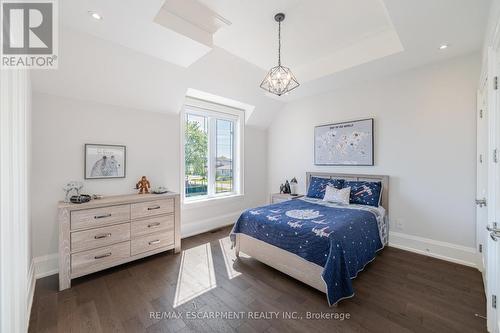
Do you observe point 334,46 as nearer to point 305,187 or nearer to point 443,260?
point 305,187

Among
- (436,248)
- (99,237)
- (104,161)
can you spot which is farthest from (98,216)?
(436,248)

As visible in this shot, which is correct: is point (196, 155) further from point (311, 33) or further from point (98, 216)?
point (311, 33)

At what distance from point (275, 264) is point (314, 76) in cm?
284

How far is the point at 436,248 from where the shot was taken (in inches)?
110

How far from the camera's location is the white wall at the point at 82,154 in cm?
236

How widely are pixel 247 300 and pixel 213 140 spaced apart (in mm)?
2836

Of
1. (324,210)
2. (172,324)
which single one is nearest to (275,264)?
(324,210)

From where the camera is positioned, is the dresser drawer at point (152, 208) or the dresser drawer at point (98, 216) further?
the dresser drawer at point (152, 208)

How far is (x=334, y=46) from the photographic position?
2875 millimetres

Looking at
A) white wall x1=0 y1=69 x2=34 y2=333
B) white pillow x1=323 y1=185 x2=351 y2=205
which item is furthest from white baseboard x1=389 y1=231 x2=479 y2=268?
white wall x1=0 y1=69 x2=34 y2=333

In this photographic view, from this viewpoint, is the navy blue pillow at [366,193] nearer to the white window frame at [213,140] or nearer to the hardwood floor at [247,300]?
the hardwood floor at [247,300]

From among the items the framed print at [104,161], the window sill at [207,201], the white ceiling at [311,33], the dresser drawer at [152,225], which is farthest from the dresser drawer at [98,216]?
the white ceiling at [311,33]

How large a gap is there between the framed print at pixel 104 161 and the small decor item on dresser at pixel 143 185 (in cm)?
23

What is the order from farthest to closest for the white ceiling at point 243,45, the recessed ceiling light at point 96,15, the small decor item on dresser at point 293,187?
the small decor item on dresser at point 293,187 → the white ceiling at point 243,45 → the recessed ceiling light at point 96,15
